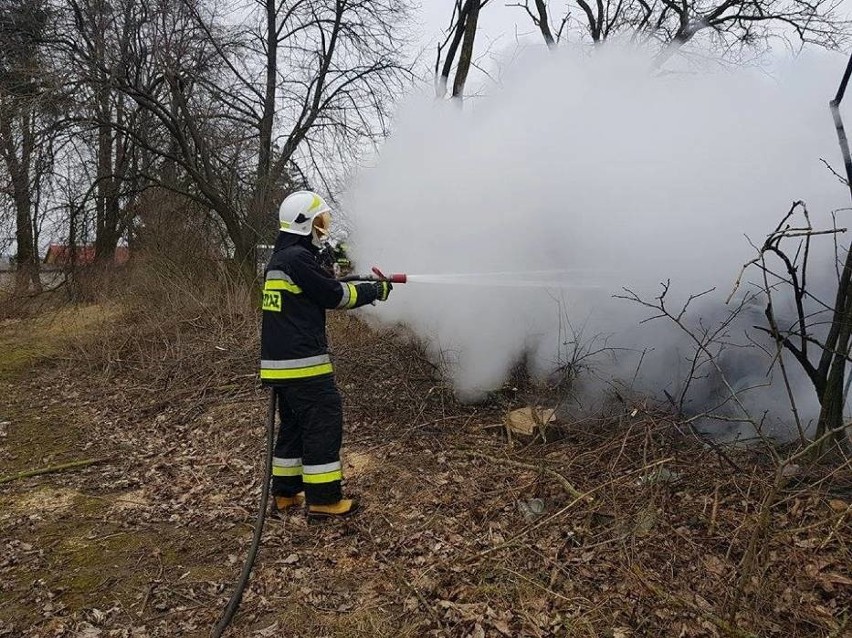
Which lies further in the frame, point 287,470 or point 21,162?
point 21,162

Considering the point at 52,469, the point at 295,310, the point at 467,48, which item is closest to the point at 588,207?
the point at 295,310

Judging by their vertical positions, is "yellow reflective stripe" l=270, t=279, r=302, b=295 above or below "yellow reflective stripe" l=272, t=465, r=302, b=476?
above

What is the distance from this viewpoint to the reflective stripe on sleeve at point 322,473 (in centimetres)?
419

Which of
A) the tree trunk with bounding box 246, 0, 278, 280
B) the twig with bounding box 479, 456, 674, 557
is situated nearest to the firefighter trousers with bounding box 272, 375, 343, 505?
the twig with bounding box 479, 456, 674, 557

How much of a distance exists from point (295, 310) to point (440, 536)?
1759 mm

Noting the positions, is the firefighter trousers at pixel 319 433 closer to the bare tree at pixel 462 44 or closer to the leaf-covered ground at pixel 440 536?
the leaf-covered ground at pixel 440 536

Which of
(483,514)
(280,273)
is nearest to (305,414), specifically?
(280,273)

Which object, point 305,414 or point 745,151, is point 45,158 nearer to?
point 305,414

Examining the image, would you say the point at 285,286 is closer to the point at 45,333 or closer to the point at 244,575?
the point at 244,575

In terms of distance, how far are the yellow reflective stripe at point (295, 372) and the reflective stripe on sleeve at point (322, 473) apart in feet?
2.04

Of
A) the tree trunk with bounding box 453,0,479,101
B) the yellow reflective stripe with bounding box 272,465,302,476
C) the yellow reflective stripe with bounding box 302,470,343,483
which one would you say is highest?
the tree trunk with bounding box 453,0,479,101

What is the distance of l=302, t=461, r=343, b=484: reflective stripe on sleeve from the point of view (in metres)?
4.19

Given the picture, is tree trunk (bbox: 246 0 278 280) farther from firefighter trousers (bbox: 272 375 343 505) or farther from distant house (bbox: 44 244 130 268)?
firefighter trousers (bbox: 272 375 343 505)

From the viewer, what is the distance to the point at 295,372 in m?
4.18
